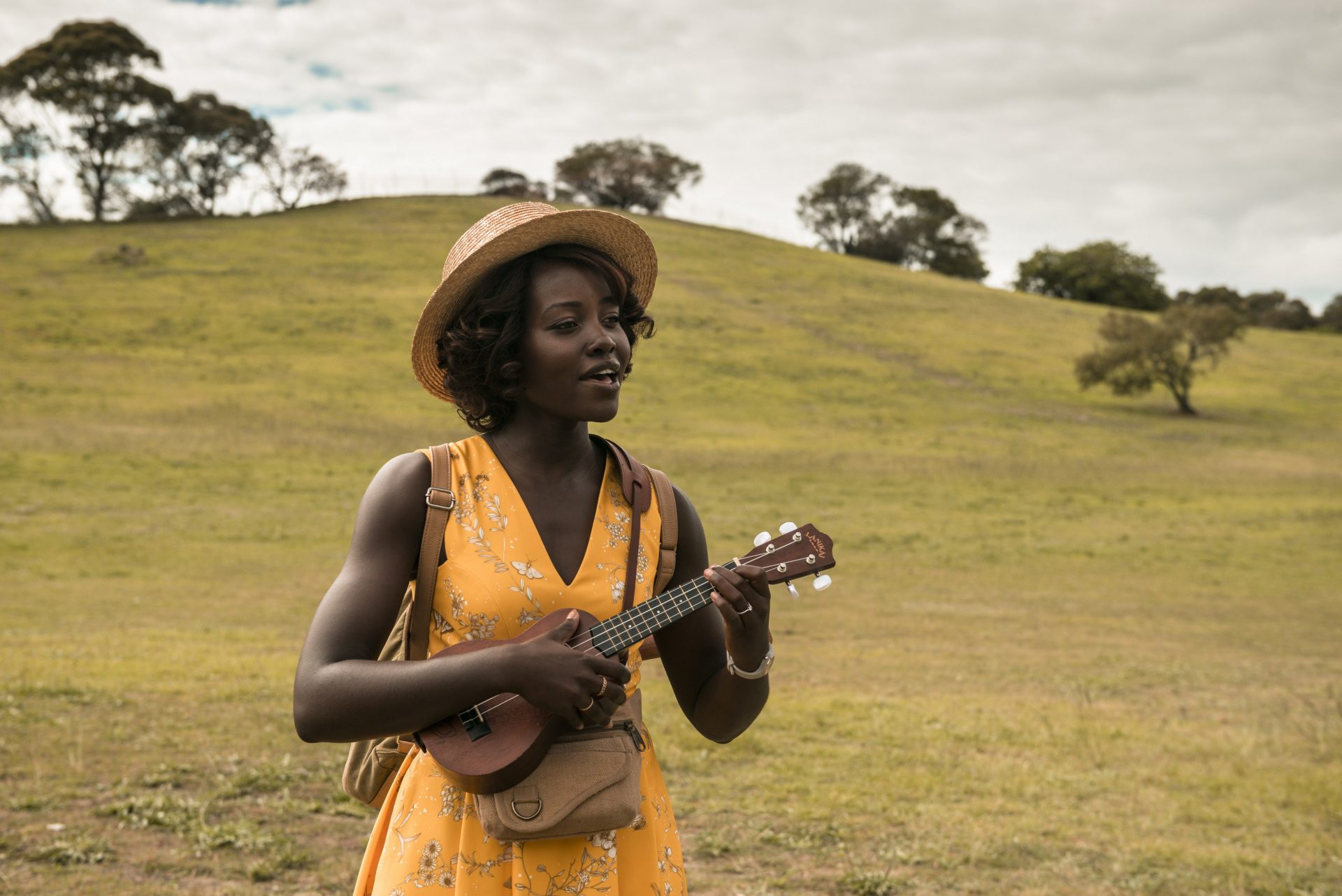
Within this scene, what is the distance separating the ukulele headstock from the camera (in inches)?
103

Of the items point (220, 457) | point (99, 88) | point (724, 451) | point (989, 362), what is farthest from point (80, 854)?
point (99, 88)

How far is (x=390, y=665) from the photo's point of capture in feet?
7.82

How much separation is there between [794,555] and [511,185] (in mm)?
96544

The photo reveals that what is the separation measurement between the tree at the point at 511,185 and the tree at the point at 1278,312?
173 ft

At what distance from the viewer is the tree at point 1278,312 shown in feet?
298

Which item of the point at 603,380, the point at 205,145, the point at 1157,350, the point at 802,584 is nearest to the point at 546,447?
the point at 603,380

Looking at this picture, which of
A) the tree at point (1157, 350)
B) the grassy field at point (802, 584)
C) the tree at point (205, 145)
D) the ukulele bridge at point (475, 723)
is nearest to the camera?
the ukulele bridge at point (475, 723)

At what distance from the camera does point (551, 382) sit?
8.96 ft

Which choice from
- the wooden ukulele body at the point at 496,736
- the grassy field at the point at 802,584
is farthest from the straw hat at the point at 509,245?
the grassy field at the point at 802,584

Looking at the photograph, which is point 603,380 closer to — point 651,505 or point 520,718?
point 651,505

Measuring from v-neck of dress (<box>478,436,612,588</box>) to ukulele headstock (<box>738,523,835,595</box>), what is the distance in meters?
0.33

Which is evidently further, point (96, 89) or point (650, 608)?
point (96, 89)

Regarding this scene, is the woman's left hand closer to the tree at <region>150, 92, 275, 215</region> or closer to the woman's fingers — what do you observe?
the woman's fingers

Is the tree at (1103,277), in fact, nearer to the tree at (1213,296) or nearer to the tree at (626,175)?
the tree at (1213,296)
